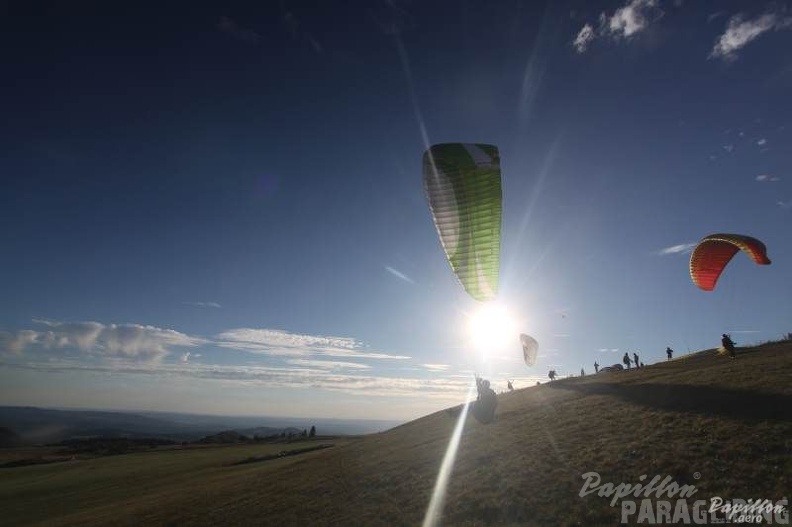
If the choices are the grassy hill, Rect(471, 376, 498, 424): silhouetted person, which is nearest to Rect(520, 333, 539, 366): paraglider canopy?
the grassy hill

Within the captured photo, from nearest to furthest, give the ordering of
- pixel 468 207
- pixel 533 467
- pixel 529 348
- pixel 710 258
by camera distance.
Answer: pixel 468 207
pixel 533 467
pixel 710 258
pixel 529 348

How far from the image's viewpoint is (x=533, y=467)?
18.0m

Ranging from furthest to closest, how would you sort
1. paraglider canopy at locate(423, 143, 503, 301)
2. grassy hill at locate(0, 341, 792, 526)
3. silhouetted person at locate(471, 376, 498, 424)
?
1. silhouetted person at locate(471, 376, 498, 424)
2. paraglider canopy at locate(423, 143, 503, 301)
3. grassy hill at locate(0, 341, 792, 526)

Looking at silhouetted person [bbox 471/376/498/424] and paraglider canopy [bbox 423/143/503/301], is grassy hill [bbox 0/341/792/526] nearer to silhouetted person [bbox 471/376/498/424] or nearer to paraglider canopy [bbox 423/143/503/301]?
silhouetted person [bbox 471/376/498/424]

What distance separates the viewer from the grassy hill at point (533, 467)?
14.5 metres

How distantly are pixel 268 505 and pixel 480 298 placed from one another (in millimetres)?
15078

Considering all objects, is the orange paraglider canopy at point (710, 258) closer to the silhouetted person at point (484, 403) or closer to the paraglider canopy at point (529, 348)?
the silhouetted person at point (484, 403)

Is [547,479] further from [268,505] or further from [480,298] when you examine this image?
[268,505]

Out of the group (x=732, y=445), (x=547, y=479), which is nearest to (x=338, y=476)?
(x=547, y=479)

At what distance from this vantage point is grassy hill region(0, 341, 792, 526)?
1451 centimetres

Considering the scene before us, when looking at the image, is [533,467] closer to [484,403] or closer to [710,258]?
A: [484,403]

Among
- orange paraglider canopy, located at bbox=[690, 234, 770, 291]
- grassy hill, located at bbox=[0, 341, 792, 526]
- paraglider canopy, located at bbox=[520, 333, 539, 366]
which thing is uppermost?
orange paraglider canopy, located at bbox=[690, 234, 770, 291]

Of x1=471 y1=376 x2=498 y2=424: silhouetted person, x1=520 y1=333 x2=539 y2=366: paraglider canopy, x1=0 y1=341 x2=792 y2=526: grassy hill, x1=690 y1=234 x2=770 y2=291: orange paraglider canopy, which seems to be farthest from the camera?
x1=520 y1=333 x2=539 y2=366: paraglider canopy

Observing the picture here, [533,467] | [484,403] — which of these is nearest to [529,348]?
[484,403]
